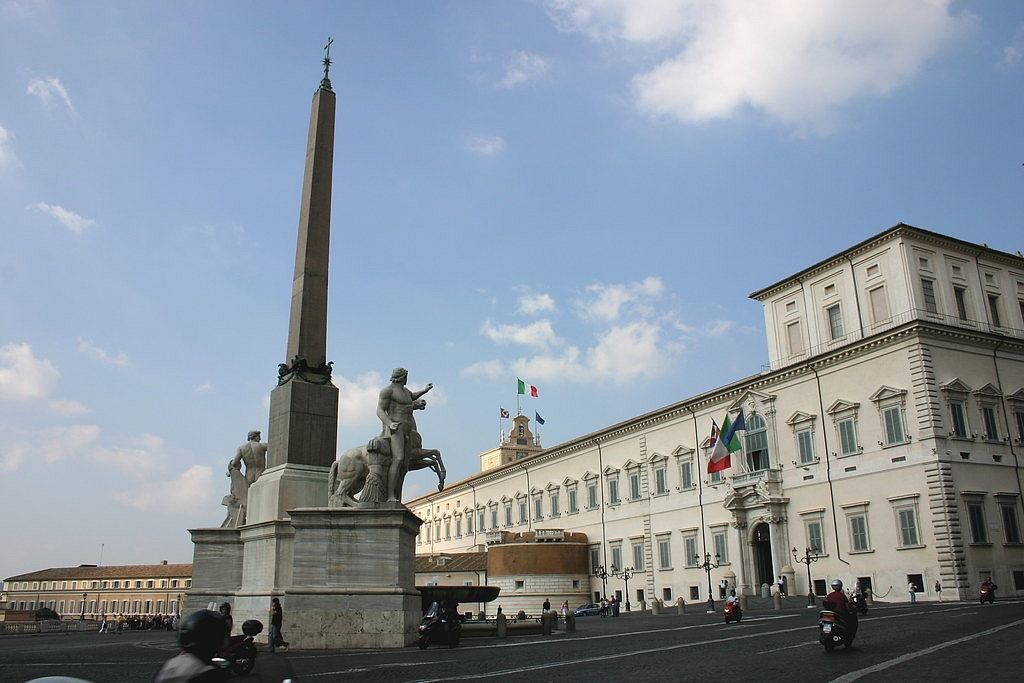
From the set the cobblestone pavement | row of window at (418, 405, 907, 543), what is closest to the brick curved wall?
row of window at (418, 405, 907, 543)

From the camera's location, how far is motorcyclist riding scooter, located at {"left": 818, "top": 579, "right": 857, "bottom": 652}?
13.3m

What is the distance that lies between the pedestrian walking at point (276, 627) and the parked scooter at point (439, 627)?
2501 mm

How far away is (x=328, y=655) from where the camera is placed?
1352 cm

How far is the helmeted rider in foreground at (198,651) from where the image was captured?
327 cm

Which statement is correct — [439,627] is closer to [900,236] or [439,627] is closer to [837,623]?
[837,623]

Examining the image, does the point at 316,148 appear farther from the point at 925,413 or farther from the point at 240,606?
the point at 925,413

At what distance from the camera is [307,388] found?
18.4 meters

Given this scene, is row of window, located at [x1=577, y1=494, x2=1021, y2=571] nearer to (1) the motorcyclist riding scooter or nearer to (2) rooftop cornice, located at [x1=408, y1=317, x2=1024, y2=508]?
(2) rooftop cornice, located at [x1=408, y1=317, x2=1024, y2=508]

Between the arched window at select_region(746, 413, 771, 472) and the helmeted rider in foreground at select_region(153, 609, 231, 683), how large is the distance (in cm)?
4236

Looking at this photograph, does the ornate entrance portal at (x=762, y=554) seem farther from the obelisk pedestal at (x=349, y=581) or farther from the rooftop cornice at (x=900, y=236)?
the obelisk pedestal at (x=349, y=581)

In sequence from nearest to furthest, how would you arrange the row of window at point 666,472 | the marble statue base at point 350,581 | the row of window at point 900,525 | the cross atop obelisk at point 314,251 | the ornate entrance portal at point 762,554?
the marble statue base at point 350,581 < the cross atop obelisk at point 314,251 < the row of window at point 900,525 < the row of window at point 666,472 < the ornate entrance portal at point 762,554

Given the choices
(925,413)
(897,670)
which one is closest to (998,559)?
(925,413)

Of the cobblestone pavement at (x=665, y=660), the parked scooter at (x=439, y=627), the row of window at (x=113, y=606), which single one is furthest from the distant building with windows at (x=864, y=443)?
the row of window at (x=113, y=606)

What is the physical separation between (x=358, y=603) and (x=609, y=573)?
42467 millimetres
